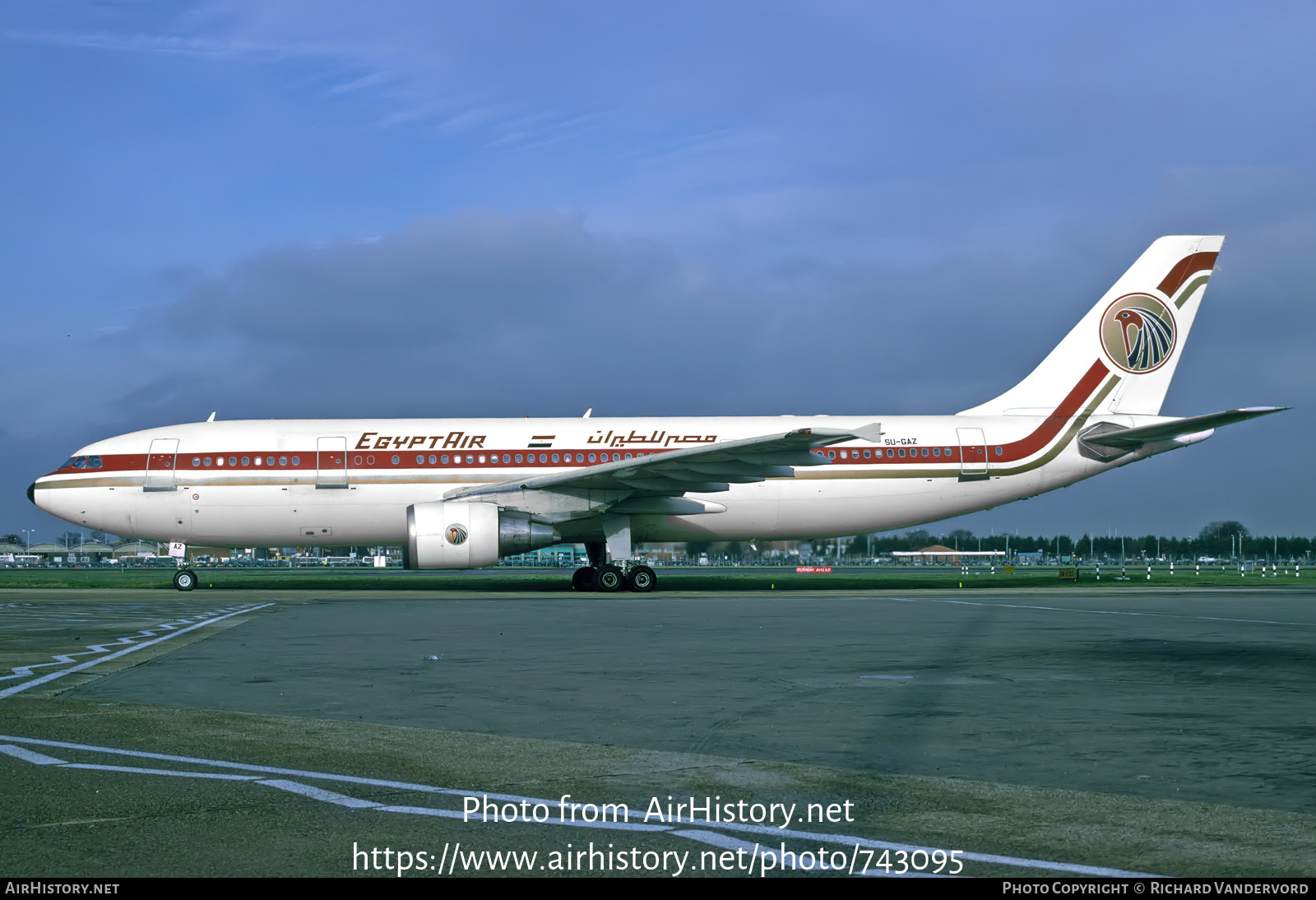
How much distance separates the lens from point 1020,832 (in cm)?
492

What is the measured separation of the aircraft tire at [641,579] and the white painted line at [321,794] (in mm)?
22078

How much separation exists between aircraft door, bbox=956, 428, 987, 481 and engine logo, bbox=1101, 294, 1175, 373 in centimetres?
485

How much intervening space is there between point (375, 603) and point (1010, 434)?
1680 cm

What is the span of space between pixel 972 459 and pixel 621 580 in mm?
9585

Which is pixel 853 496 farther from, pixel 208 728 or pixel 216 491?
pixel 208 728

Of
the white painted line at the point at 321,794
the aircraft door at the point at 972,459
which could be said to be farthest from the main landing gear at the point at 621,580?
the white painted line at the point at 321,794

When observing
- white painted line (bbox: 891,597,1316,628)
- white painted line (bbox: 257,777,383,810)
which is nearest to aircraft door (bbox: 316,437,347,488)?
white painted line (bbox: 891,597,1316,628)

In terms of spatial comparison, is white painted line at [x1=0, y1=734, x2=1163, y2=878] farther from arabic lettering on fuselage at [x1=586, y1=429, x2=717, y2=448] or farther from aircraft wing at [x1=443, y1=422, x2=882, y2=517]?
arabic lettering on fuselage at [x1=586, y1=429, x2=717, y2=448]

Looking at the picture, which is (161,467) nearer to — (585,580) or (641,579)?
(585,580)

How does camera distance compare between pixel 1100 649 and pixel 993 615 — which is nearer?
pixel 1100 649

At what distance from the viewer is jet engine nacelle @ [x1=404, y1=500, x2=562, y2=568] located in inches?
1013

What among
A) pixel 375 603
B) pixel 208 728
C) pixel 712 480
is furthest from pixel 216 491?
pixel 208 728

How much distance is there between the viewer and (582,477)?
26.0m

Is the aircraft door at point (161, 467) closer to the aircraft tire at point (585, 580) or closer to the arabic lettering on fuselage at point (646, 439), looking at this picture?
the aircraft tire at point (585, 580)
